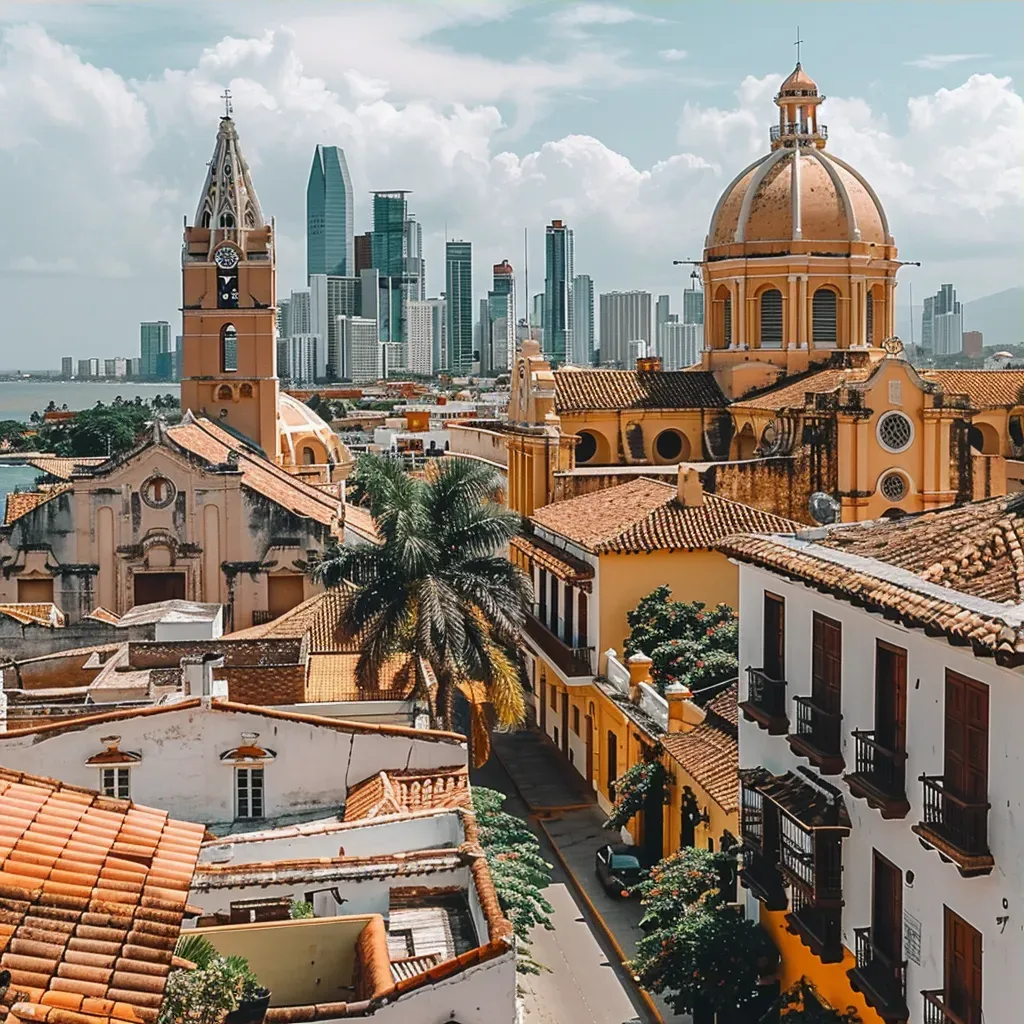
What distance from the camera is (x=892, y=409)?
39.8m

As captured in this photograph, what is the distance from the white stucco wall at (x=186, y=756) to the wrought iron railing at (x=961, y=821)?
344 inches

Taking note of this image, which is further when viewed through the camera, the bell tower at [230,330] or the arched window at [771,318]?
the bell tower at [230,330]

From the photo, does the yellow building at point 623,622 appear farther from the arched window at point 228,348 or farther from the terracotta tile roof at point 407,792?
the arched window at point 228,348

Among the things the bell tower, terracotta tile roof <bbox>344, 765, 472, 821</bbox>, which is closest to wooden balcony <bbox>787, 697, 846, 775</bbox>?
terracotta tile roof <bbox>344, 765, 472, 821</bbox>

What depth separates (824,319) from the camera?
4834 centimetres

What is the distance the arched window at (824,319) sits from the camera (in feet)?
158

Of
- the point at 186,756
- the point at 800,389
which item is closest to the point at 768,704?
the point at 186,756

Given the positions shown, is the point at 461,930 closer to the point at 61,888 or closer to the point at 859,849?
the point at 859,849

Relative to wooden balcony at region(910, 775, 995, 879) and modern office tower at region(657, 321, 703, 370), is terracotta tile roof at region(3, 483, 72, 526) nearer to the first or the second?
wooden balcony at region(910, 775, 995, 879)

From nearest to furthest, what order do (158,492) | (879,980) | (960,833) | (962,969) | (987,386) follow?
(960,833), (962,969), (879,980), (158,492), (987,386)

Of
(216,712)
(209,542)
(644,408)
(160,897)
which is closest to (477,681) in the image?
(216,712)

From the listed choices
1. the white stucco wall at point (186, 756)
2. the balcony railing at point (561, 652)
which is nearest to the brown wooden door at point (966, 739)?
the white stucco wall at point (186, 756)

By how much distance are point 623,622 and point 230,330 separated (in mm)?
28447

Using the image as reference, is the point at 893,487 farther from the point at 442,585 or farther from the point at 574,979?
the point at 574,979
